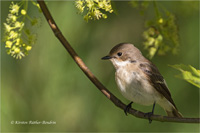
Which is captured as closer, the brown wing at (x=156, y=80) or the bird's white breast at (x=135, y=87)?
the bird's white breast at (x=135, y=87)

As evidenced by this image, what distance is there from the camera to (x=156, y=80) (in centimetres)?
325

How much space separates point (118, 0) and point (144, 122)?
1291 millimetres

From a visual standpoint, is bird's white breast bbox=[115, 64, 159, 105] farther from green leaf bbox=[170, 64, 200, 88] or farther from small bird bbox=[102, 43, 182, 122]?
green leaf bbox=[170, 64, 200, 88]

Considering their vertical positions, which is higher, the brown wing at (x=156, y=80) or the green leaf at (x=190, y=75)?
the green leaf at (x=190, y=75)

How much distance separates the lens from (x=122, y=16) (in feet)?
12.4

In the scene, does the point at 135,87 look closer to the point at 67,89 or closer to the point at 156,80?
the point at 156,80

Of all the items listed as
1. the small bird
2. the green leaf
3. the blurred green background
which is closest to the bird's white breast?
the small bird

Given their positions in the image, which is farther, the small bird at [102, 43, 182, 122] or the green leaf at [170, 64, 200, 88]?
the small bird at [102, 43, 182, 122]

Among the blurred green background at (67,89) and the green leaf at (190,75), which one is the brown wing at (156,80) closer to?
the blurred green background at (67,89)

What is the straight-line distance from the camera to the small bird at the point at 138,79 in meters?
3.06

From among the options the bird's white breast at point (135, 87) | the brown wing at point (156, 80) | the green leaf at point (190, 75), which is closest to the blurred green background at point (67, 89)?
the brown wing at point (156, 80)

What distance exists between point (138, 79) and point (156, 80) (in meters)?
0.21

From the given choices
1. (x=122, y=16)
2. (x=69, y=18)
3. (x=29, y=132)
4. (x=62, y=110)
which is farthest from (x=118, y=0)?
(x=29, y=132)

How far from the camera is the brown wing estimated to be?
3.20m
